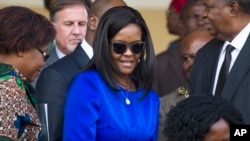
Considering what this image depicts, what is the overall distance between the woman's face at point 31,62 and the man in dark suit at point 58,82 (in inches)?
24.1

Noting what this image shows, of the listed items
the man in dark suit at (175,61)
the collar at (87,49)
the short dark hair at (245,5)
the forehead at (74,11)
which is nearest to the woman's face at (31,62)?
the collar at (87,49)

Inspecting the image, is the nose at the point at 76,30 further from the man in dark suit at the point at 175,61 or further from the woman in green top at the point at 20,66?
the woman in green top at the point at 20,66

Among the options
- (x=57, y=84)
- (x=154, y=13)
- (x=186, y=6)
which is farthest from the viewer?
(x=154, y=13)

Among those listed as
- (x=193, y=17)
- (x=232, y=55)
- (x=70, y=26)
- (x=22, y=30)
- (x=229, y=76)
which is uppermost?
(x=22, y=30)

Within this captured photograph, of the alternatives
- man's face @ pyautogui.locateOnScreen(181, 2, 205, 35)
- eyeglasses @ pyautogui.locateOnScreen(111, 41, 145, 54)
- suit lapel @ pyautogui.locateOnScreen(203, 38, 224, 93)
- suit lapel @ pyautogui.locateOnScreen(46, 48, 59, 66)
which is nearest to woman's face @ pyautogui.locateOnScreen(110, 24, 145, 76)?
eyeglasses @ pyautogui.locateOnScreen(111, 41, 145, 54)

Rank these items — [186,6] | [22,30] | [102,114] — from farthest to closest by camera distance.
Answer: [186,6], [102,114], [22,30]

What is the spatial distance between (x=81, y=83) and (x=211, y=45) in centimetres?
140

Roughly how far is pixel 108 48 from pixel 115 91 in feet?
0.94

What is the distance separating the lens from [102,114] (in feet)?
24.9

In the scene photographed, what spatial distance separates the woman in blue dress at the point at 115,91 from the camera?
24.8 ft

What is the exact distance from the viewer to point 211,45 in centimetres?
870

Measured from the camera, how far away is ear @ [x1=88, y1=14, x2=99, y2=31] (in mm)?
8695

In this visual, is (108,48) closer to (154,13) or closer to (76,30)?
(76,30)

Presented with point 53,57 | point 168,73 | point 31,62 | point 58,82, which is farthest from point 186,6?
point 31,62
